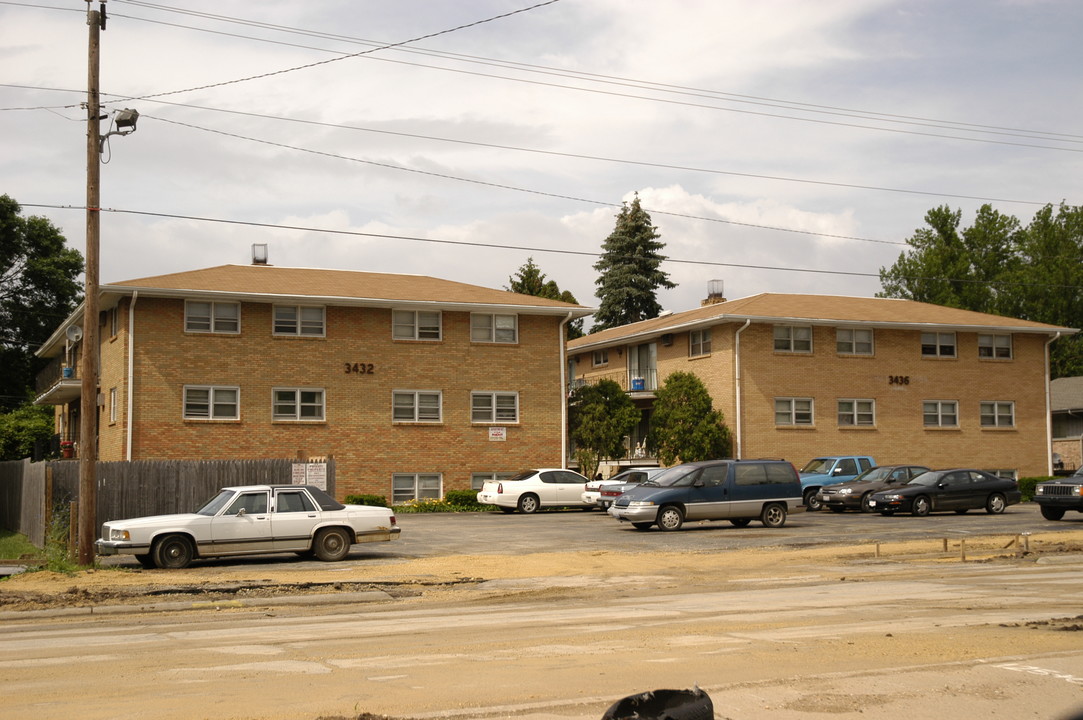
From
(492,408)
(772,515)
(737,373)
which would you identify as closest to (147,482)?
(772,515)

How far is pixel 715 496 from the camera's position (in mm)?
26906

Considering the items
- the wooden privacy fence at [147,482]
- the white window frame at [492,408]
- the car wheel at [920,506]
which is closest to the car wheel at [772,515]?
the car wheel at [920,506]

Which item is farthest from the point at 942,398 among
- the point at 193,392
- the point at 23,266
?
the point at 23,266

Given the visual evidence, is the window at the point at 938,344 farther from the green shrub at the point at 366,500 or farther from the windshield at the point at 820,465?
the green shrub at the point at 366,500

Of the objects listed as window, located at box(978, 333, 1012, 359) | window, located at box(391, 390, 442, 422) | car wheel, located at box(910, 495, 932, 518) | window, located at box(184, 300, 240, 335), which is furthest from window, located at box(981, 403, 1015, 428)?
window, located at box(184, 300, 240, 335)

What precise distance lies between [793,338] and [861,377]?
10.9 feet

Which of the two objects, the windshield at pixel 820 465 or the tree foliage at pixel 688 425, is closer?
the windshield at pixel 820 465

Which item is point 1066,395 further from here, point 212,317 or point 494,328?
point 212,317

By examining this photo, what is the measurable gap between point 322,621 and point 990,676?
7.51 metres

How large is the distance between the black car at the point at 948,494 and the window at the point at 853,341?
1159cm

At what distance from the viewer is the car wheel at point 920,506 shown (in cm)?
3148

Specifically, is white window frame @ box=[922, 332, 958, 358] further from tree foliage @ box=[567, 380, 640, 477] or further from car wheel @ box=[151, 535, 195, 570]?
car wheel @ box=[151, 535, 195, 570]

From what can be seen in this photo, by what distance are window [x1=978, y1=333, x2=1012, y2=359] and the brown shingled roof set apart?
17564mm

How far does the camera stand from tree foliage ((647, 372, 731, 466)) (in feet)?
134
